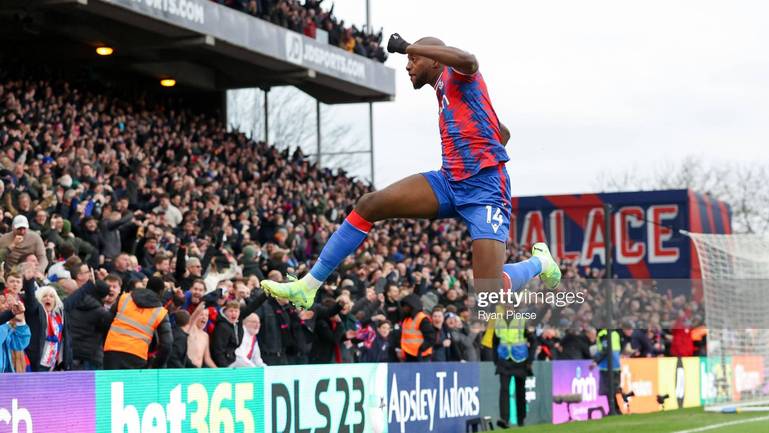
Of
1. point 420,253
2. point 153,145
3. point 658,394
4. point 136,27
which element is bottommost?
point 658,394

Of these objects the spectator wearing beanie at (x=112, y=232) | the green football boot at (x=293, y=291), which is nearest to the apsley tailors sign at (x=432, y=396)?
the spectator wearing beanie at (x=112, y=232)

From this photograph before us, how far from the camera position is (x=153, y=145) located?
2622 centimetres

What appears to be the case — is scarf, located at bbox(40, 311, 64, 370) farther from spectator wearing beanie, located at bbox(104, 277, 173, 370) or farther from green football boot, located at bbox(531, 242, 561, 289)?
green football boot, located at bbox(531, 242, 561, 289)

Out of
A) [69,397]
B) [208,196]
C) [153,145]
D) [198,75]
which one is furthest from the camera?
[198,75]

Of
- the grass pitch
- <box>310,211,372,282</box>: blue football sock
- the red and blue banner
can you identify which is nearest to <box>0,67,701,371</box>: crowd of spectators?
the grass pitch

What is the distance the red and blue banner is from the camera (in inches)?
1638

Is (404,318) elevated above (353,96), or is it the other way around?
(353,96)

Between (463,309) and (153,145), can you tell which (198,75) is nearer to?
(153,145)

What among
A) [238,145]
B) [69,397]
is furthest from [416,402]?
[238,145]

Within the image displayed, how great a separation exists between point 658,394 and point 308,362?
37.0ft

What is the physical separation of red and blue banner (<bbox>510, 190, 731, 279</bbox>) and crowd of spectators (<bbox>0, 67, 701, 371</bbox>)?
900 cm

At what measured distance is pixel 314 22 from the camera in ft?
107

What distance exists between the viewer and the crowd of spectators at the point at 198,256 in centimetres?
1388

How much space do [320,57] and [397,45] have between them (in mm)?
24553
